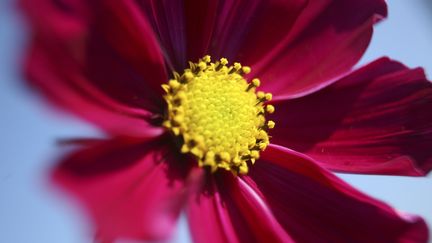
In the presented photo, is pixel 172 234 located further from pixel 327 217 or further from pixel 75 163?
pixel 327 217

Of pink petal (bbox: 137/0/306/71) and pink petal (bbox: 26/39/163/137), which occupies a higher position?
pink petal (bbox: 137/0/306/71)

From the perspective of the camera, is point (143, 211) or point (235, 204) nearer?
point (143, 211)

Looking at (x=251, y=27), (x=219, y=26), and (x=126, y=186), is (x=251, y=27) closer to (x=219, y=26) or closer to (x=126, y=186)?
(x=219, y=26)

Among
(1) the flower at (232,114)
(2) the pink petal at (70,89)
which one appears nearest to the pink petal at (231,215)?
(1) the flower at (232,114)

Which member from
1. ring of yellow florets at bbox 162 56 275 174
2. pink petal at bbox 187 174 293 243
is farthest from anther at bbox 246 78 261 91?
pink petal at bbox 187 174 293 243

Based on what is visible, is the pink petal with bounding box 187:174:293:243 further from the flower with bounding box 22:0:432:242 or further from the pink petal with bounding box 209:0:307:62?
the pink petal with bounding box 209:0:307:62

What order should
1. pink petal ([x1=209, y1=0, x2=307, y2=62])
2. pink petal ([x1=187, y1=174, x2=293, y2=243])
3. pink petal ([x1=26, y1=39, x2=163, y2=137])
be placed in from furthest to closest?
1. pink petal ([x1=209, y1=0, x2=307, y2=62])
2. pink petal ([x1=187, y1=174, x2=293, y2=243])
3. pink petal ([x1=26, y1=39, x2=163, y2=137])

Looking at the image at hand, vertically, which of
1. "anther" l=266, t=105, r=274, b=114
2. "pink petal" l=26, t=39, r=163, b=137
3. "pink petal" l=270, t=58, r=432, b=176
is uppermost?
"pink petal" l=26, t=39, r=163, b=137

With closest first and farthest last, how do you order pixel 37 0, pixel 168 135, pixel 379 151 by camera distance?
pixel 37 0 < pixel 168 135 < pixel 379 151

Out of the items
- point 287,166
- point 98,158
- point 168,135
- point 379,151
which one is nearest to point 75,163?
point 98,158
